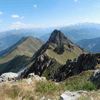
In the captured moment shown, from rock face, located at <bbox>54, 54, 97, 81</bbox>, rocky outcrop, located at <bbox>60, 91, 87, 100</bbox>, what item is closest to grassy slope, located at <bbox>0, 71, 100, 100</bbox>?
rocky outcrop, located at <bbox>60, 91, 87, 100</bbox>

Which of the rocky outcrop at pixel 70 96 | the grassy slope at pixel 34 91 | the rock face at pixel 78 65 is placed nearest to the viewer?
the rocky outcrop at pixel 70 96

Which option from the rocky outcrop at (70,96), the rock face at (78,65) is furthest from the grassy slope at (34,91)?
the rock face at (78,65)

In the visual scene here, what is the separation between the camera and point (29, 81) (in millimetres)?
18016

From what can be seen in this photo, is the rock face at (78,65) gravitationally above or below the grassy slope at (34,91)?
below

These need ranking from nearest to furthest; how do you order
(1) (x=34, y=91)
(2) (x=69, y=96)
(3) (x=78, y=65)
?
1. (2) (x=69, y=96)
2. (1) (x=34, y=91)
3. (3) (x=78, y=65)

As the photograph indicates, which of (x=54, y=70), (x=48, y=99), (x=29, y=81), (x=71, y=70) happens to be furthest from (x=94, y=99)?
(x=54, y=70)

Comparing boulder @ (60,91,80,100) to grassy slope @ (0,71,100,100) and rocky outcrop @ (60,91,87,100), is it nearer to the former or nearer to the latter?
rocky outcrop @ (60,91,87,100)

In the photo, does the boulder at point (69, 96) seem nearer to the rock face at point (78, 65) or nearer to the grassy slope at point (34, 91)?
the grassy slope at point (34, 91)

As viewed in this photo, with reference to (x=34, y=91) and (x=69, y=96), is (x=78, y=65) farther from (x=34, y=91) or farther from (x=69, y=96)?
(x=69, y=96)

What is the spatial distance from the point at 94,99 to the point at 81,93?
1.08 m

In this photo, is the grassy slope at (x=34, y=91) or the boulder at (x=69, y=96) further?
the grassy slope at (x=34, y=91)

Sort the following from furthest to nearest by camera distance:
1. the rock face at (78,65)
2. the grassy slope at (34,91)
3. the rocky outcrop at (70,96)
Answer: the rock face at (78,65)
the grassy slope at (34,91)
the rocky outcrop at (70,96)

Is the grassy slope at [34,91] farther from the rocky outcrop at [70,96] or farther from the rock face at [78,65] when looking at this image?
the rock face at [78,65]

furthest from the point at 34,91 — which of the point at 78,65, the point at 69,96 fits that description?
the point at 78,65
